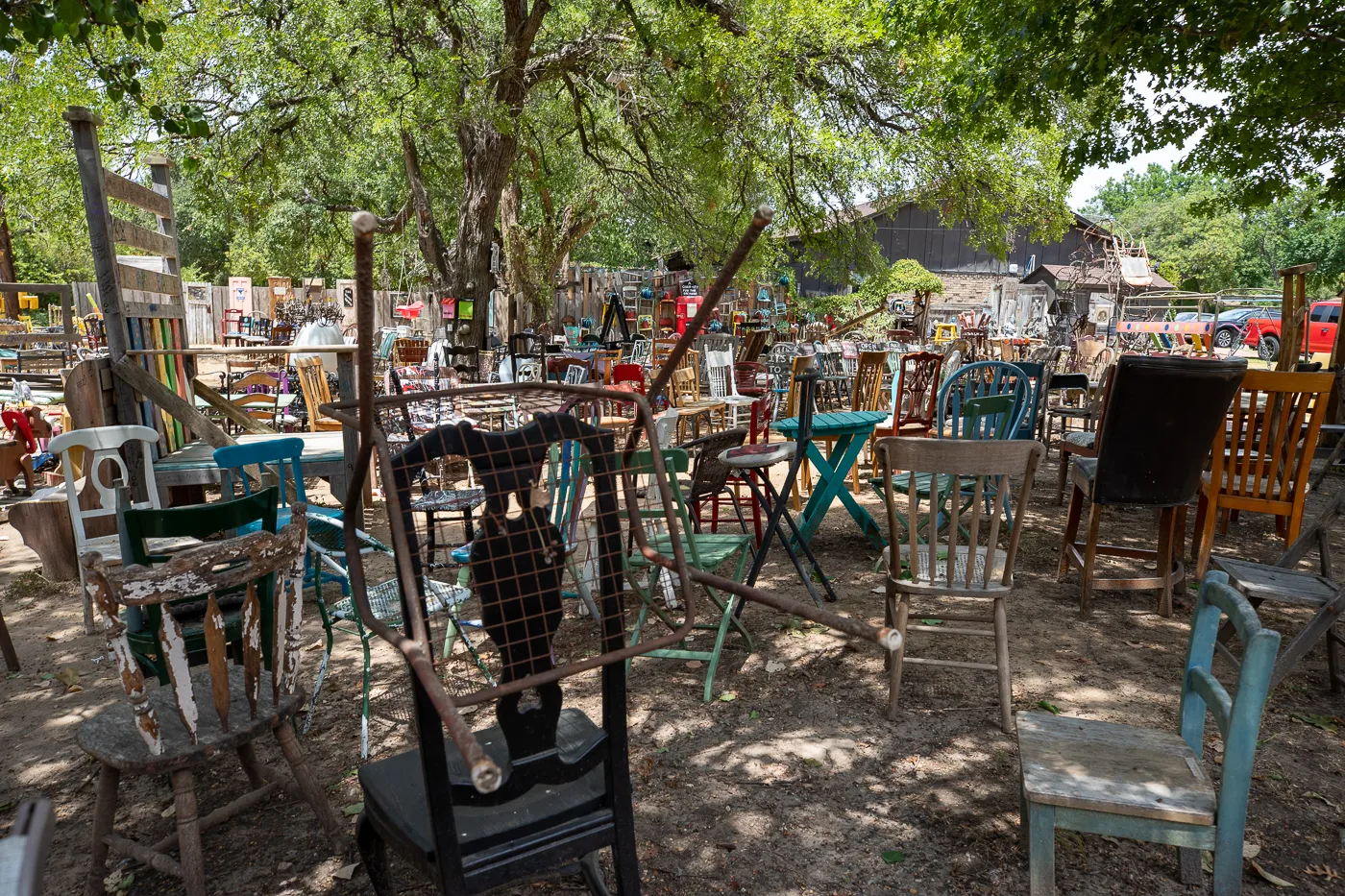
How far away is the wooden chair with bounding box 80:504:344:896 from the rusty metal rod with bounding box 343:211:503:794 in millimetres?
790

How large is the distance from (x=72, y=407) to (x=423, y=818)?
4033 mm

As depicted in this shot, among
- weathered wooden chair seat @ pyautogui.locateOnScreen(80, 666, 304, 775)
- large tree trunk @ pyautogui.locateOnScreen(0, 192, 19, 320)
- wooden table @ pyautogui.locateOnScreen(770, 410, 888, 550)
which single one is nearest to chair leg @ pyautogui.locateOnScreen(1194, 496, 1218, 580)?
wooden table @ pyautogui.locateOnScreen(770, 410, 888, 550)

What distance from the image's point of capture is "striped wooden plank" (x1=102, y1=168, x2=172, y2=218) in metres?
5.12

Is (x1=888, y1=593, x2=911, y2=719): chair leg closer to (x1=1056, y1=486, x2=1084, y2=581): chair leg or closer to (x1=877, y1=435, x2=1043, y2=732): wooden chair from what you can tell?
(x1=877, y1=435, x2=1043, y2=732): wooden chair

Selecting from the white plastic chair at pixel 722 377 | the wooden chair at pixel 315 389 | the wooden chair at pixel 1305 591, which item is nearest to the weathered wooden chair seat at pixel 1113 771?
the wooden chair at pixel 1305 591

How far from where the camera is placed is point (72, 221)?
15516mm

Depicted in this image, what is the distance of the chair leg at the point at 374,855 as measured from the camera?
2.18 metres

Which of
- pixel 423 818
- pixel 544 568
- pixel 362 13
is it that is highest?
pixel 362 13

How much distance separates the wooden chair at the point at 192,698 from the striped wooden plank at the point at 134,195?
3480 millimetres

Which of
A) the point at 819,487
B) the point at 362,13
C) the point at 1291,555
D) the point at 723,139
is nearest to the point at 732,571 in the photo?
the point at 819,487

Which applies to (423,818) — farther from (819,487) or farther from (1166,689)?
(819,487)

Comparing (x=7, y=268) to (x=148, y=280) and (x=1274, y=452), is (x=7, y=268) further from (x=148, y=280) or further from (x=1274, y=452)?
(x=1274, y=452)

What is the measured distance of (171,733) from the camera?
2363 mm

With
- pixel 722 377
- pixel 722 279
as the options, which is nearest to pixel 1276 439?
pixel 722 279
